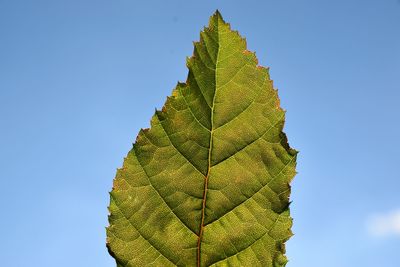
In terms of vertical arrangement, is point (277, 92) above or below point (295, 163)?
above

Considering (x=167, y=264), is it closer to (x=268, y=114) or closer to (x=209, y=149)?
(x=209, y=149)

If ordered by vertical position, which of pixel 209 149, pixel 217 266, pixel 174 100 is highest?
pixel 174 100

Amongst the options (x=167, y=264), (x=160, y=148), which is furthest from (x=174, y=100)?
(x=167, y=264)

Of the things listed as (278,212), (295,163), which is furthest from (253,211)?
(295,163)

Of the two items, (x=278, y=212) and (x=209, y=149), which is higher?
(x=209, y=149)

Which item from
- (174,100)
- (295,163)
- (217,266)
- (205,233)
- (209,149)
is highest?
(174,100)

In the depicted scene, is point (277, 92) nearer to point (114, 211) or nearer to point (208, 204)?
point (208, 204)
